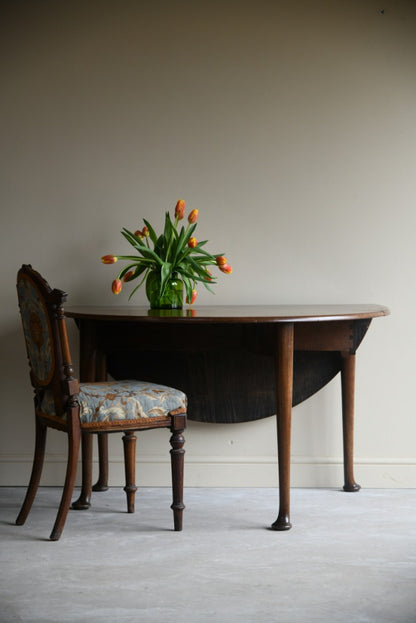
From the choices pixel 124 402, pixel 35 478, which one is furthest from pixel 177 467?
pixel 35 478

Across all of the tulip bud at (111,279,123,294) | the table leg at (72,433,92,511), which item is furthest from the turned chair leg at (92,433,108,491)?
the tulip bud at (111,279,123,294)

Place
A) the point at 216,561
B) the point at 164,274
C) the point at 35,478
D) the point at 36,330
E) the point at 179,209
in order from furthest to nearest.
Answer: the point at 179,209, the point at 164,274, the point at 35,478, the point at 36,330, the point at 216,561

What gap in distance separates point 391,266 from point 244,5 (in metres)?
1.28

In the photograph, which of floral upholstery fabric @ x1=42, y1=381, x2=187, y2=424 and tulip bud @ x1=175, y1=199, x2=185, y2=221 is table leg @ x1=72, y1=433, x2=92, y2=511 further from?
tulip bud @ x1=175, y1=199, x2=185, y2=221

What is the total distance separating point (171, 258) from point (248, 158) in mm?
623

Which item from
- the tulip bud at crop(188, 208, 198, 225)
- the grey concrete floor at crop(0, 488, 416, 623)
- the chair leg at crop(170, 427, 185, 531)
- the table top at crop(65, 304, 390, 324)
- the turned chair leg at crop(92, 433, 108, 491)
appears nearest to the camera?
the grey concrete floor at crop(0, 488, 416, 623)

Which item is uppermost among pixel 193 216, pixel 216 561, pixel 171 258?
pixel 193 216

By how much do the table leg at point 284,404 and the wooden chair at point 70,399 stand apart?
0.34m

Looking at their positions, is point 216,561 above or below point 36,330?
below

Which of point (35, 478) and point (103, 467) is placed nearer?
point (35, 478)

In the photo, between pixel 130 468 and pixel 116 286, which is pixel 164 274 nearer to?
pixel 116 286

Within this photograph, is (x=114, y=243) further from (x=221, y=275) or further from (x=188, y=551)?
(x=188, y=551)

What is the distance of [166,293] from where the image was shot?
2.99 metres

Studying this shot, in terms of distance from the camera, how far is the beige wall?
329cm
